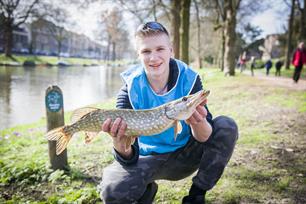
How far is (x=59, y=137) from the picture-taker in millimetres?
2701

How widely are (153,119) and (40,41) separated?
7882cm

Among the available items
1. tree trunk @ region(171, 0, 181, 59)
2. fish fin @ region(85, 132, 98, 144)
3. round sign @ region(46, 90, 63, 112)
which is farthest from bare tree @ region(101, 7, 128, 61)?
fish fin @ region(85, 132, 98, 144)

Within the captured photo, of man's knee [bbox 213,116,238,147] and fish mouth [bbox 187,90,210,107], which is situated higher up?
fish mouth [bbox 187,90,210,107]

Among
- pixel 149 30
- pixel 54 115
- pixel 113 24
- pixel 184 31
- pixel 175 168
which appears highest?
pixel 113 24

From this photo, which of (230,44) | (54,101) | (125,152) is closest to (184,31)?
(230,44)

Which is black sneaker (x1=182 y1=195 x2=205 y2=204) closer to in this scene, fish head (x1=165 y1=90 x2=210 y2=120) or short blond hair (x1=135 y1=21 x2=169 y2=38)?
fish head (x1=165 y1=90 x2=210 y2=120)

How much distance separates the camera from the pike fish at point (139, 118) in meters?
2.38

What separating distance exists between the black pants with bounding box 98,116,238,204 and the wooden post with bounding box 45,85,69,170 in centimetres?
149

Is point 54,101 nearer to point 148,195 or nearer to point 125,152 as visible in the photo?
point 125,152

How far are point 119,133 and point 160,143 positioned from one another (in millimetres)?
541

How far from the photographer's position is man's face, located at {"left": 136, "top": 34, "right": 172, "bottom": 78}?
2766mm

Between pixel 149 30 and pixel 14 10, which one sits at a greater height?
pixel 14 10

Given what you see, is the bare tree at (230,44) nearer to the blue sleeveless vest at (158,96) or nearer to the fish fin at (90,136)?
→ the blue sleeveless vest at (158,96)

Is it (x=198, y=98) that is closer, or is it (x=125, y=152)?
(x=198, y=98)
